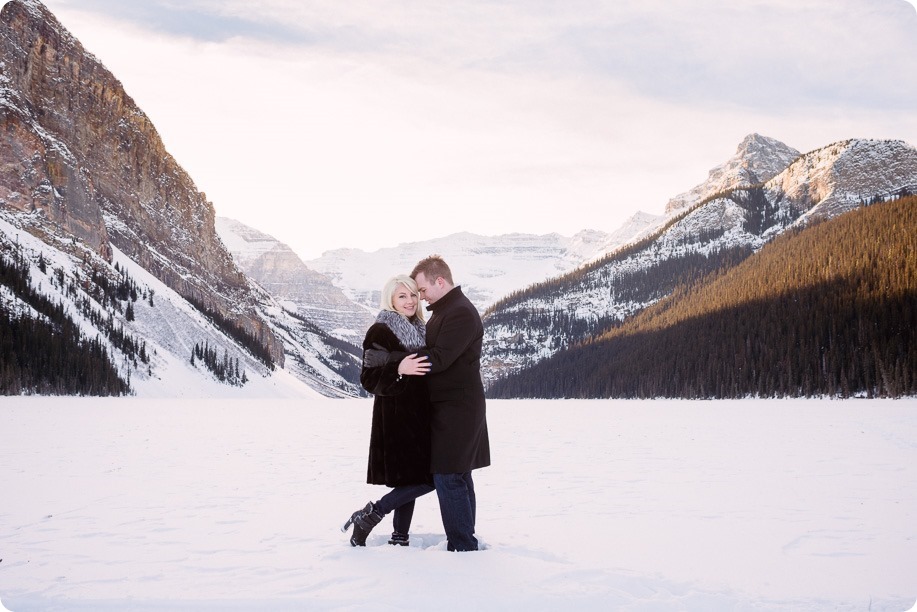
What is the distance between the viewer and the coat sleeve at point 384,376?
265 inches

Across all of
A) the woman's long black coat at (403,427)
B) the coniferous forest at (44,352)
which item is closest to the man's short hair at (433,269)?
the woman's long black coat at (403,427)

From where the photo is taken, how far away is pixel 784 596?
211 inches

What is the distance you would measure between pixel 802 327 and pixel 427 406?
277 feet

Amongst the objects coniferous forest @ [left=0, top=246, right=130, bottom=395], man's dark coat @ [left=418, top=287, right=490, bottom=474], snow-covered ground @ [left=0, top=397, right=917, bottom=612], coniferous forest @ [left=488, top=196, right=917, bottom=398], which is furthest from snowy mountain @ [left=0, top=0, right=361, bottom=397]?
coniferous forest @ [left=488, top=196, right=917, bottom=398]

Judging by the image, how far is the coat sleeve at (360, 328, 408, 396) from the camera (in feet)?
22.0

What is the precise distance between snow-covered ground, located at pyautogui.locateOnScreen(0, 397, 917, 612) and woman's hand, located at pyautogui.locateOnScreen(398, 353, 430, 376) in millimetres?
1815

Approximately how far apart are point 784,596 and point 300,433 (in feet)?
74.0

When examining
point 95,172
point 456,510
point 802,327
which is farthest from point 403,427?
point 95,172

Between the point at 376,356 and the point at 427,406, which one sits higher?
the point at 376,356

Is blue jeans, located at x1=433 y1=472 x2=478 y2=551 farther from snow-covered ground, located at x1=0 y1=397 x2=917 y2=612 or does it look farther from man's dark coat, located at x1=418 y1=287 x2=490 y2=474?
snow-covered ground, located at x1=0 y1=397 x2=917 y2=612

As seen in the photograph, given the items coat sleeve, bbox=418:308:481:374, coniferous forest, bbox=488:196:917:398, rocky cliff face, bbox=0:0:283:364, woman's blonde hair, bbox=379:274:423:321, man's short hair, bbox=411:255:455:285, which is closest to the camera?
coat sleeve, bbox=418:308:481:374

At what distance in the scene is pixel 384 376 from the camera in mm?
6754

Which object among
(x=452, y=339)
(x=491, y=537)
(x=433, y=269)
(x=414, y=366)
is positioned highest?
(x=433, y=269)

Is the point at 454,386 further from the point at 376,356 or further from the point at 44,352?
the point at 44,352
